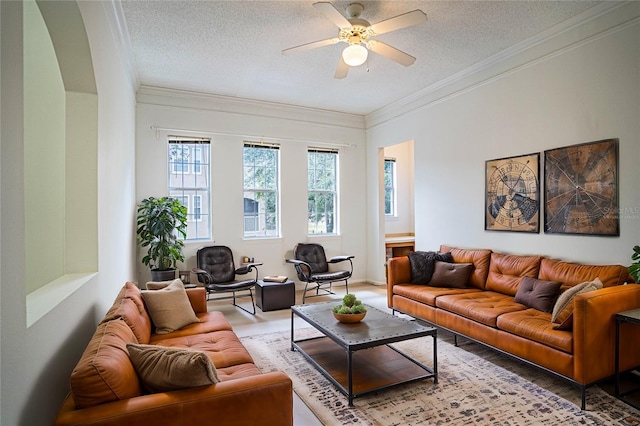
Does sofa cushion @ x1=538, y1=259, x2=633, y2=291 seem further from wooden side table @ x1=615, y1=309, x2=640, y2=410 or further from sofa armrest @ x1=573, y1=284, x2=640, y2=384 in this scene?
wooden side table @ x1=615, y1=309, x2=640, y2=410

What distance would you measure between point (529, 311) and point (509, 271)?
81cm

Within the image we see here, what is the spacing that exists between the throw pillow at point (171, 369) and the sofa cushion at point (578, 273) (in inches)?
125

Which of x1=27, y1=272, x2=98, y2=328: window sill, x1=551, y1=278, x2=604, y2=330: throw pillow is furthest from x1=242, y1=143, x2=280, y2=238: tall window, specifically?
x1=551, y1=278, x2=604, y2=330: throw pillow

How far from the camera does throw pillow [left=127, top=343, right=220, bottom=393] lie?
1.64m

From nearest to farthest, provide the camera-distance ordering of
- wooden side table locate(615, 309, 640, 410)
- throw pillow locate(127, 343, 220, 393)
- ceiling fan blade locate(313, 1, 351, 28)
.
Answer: throw pillow locate(127, 343, 220, 393) → wooden side table locate(615, 309, 640, 410) → ceiling fan blade locate(313, 1, 351, 28)

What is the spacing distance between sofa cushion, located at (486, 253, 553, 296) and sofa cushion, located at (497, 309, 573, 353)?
24.1 inches

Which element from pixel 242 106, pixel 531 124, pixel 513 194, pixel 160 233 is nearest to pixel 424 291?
pixel 513 194

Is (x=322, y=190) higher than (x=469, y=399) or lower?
higher

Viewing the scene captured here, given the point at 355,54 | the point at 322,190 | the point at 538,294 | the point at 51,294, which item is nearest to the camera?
the point at 51,294

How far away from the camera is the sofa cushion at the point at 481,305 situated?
3.32 meters

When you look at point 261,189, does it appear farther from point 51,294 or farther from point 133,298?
point 51,294

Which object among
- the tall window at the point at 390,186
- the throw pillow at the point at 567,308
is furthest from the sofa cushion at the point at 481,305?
the tall window at the point at 390,186

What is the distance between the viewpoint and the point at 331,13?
2922 millimetres

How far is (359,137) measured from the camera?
707 centimetres
